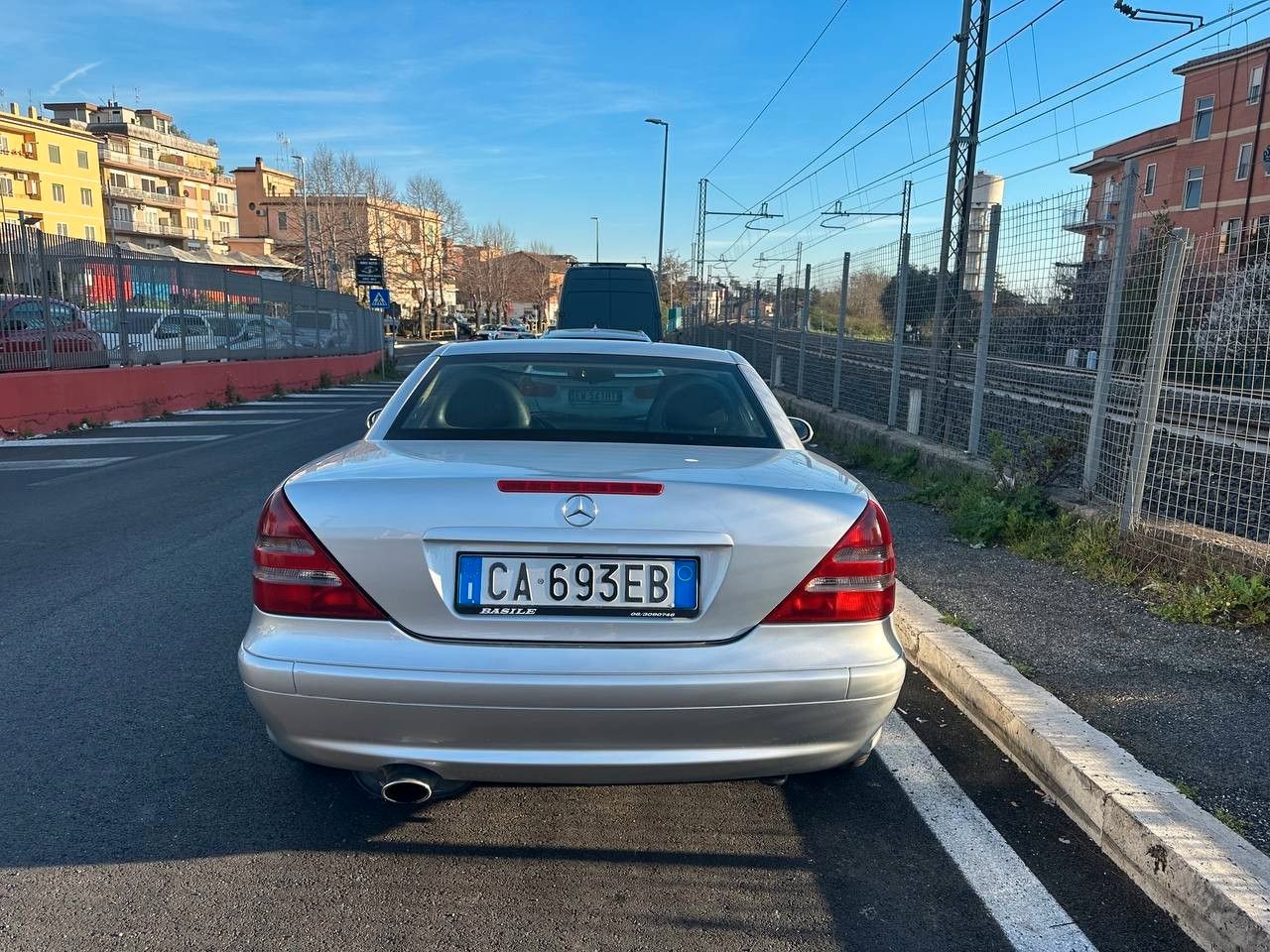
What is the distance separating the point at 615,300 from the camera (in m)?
16.2

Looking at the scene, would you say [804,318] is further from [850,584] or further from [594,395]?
[850,584]

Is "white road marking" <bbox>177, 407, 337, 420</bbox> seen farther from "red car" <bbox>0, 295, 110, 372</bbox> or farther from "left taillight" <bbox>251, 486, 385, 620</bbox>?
"left taillight" <bbox>251, 486, 385, 620</bbox>

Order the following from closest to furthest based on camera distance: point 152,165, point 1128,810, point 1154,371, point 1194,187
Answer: point 1128,810
point 1154,371
point 1194,187
point 152,165

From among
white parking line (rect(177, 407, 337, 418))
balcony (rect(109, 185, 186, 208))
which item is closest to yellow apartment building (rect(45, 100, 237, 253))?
A: balcony (rect(109, 185, 186, 208))

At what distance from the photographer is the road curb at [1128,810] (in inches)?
89.7

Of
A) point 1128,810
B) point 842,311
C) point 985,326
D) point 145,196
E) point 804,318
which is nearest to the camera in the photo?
point 1128,810

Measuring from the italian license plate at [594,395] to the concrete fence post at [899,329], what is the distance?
6.19m

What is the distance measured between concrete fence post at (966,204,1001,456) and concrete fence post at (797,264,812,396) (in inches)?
221

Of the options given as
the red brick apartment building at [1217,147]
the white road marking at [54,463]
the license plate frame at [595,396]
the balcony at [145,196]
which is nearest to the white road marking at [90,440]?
the white road marking at [54,463]

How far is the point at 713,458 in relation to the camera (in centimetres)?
283

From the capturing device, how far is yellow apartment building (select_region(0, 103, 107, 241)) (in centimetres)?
6481

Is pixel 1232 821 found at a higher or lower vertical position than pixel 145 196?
lower

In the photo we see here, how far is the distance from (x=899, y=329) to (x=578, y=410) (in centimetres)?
672

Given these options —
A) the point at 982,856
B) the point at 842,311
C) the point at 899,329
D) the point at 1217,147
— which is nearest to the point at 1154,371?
the point at 982,856
